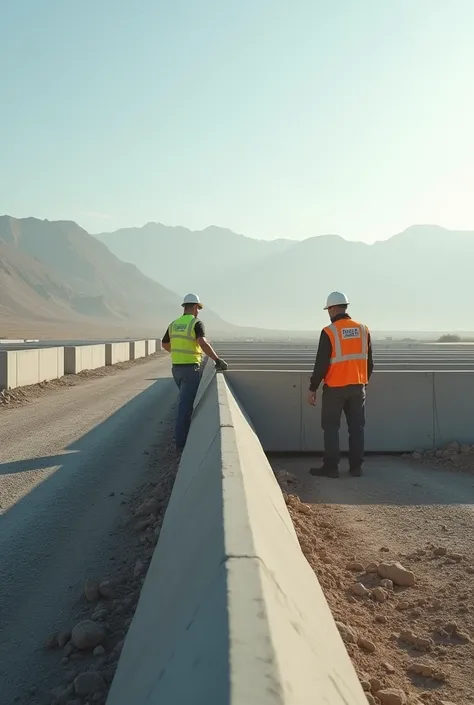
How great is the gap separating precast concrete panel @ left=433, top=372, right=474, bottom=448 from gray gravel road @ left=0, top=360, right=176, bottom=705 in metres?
4.01

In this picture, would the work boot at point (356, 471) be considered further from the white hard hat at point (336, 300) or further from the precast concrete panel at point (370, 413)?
the white hard hat at point (336, 300)

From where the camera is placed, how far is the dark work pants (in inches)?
302

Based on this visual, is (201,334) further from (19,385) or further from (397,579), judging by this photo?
(19,385)

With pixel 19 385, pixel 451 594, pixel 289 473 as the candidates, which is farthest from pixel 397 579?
pixel 19 385

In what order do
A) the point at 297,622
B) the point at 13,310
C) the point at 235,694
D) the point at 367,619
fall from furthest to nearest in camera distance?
the point at 13,310 → the point at 367,619 → the point at 297,622 → the point at 235,694

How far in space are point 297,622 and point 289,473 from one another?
5412 mm

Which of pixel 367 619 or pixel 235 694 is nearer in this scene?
pixel 235 694

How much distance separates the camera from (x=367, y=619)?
3930mm

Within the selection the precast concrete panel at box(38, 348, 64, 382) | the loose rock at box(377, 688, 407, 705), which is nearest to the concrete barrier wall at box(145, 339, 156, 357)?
the precast concrete panel at box(38, 348, 64, 382)

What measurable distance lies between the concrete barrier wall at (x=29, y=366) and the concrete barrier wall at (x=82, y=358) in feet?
2.46

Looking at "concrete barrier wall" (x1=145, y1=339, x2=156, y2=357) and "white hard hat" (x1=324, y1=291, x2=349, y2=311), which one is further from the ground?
"white hard hat" (x1=324, y1=291, x2=349, y2=311)

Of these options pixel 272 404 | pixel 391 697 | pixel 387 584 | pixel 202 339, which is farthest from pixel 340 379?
pixel 391 697

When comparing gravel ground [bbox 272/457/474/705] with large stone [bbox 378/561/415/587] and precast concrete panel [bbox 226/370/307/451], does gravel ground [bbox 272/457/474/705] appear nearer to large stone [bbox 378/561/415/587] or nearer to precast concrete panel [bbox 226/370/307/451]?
large stone [bbox 378/561/415/587]

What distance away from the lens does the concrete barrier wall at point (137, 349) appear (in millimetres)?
32844
